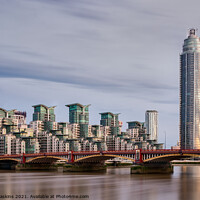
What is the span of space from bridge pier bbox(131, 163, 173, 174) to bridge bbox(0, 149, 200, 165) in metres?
1.13

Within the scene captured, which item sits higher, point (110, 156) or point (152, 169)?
point (110, 156)

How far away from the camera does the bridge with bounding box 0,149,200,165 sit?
13925 cm

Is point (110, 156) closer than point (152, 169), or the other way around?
point (152, 169)

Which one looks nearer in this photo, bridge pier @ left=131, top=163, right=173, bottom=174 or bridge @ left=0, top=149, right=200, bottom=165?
bridge @ left=0, top=149, right=200, bottom=165

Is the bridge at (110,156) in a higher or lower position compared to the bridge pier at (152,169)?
higher

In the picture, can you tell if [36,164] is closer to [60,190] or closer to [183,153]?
[183,153]

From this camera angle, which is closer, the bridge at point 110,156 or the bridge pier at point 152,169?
the bridge at point 110,156

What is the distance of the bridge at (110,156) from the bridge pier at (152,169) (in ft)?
3.71

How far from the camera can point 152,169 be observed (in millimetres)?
145875

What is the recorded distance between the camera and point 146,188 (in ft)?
287

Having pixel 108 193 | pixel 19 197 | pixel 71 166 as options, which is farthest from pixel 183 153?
pixel 19 197

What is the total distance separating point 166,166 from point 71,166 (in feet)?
132

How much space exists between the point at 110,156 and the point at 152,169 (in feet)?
62.4

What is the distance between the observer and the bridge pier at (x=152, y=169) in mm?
143000
